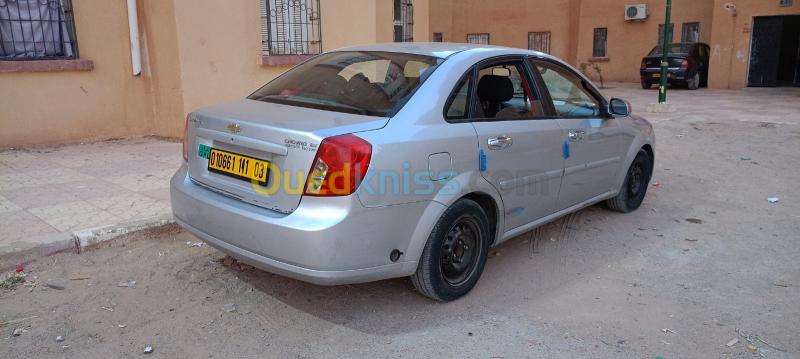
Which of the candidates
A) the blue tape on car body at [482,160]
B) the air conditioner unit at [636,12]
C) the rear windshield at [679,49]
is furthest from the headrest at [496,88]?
the air conditioner unit at [636,12]

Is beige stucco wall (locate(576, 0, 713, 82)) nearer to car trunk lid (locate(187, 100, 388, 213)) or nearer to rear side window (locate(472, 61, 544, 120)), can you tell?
rear side window (locate(472, 61, 544, 120))

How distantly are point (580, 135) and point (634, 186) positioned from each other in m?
1.50

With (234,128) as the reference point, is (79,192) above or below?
below

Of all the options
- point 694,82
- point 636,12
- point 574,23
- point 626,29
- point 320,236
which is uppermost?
point 636,12

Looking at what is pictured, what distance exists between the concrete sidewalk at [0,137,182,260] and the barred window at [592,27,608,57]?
19.3 meters

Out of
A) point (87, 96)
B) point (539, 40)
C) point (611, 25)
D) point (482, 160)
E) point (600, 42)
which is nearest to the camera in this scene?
point (482, 160)

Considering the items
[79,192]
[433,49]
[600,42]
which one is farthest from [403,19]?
[600,42]

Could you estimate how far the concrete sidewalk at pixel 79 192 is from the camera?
4.49 metres

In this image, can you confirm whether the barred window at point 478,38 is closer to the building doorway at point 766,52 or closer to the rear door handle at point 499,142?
the building doorway at point 766,52

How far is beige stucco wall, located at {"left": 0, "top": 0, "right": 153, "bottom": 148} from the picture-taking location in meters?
7.58

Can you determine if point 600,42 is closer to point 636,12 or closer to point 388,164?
point 636,12

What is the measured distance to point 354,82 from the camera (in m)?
3.78

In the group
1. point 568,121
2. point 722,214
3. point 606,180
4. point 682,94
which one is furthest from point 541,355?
point 682,94

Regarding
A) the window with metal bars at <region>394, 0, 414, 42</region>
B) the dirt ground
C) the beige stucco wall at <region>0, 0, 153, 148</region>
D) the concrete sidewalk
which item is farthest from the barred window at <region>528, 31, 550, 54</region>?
the dirt ground
